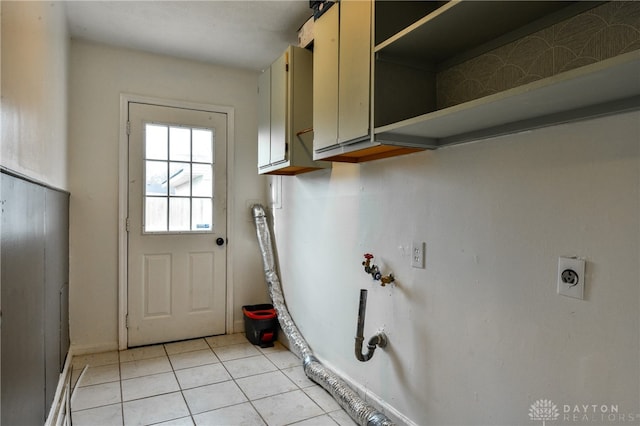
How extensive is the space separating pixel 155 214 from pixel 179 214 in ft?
0.66

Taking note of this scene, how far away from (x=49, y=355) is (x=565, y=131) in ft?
8.20

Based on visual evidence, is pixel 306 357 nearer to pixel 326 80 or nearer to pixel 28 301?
pixel 28 301

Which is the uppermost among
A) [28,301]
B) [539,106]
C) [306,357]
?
[539,106]

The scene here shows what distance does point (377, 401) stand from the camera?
210cm

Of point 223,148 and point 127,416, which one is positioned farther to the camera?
point 223,148

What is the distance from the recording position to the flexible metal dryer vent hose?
6.57 ft

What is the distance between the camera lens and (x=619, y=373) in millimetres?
1095

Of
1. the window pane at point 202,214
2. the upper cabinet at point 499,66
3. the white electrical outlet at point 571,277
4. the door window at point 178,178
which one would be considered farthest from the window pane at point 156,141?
the white electrical outlet at point 571,277

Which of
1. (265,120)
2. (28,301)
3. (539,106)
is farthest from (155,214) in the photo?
(539,106)

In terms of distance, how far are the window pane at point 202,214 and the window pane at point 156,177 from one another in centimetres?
30

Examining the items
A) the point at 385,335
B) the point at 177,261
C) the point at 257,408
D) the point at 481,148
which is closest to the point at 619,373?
the point at 481,148

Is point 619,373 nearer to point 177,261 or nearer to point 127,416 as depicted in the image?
point 127,416

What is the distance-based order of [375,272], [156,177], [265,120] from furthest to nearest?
[156,177], [265,120], [375,272]

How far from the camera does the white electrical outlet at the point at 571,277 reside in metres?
1.18
